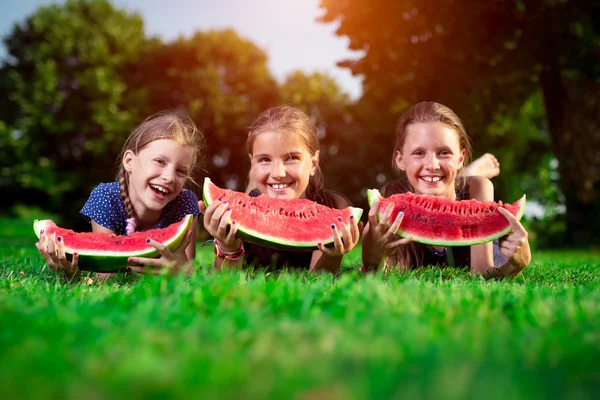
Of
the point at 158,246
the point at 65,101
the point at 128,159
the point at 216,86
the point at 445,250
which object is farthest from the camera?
the point at 216,86

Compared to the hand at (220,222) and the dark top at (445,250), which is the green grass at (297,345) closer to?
the hand at (220,222)

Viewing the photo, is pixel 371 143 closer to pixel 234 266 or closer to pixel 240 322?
pixel 234 266

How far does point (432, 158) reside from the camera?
15.3 ft

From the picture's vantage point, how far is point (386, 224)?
3.88 meters

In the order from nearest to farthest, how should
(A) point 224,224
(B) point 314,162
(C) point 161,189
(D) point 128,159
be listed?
(A) point 224,224
(C) point 161,189
(D) point 128,159
(B) point 314,162

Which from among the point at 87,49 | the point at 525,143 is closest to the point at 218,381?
the point at 525,143

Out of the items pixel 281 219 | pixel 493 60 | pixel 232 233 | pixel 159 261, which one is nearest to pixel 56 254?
pixel 159 261

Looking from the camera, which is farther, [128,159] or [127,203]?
[128,159]

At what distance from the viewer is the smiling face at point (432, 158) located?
184 inches

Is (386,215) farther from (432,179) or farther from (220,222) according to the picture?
(220,222)

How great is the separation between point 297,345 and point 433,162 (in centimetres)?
335

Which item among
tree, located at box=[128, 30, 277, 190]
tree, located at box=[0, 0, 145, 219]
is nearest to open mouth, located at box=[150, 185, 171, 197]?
tree, located at box=[0, 0, 145, 219]

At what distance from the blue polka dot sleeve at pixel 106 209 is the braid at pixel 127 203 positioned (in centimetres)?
5

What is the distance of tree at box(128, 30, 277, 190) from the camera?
26.0 meters
